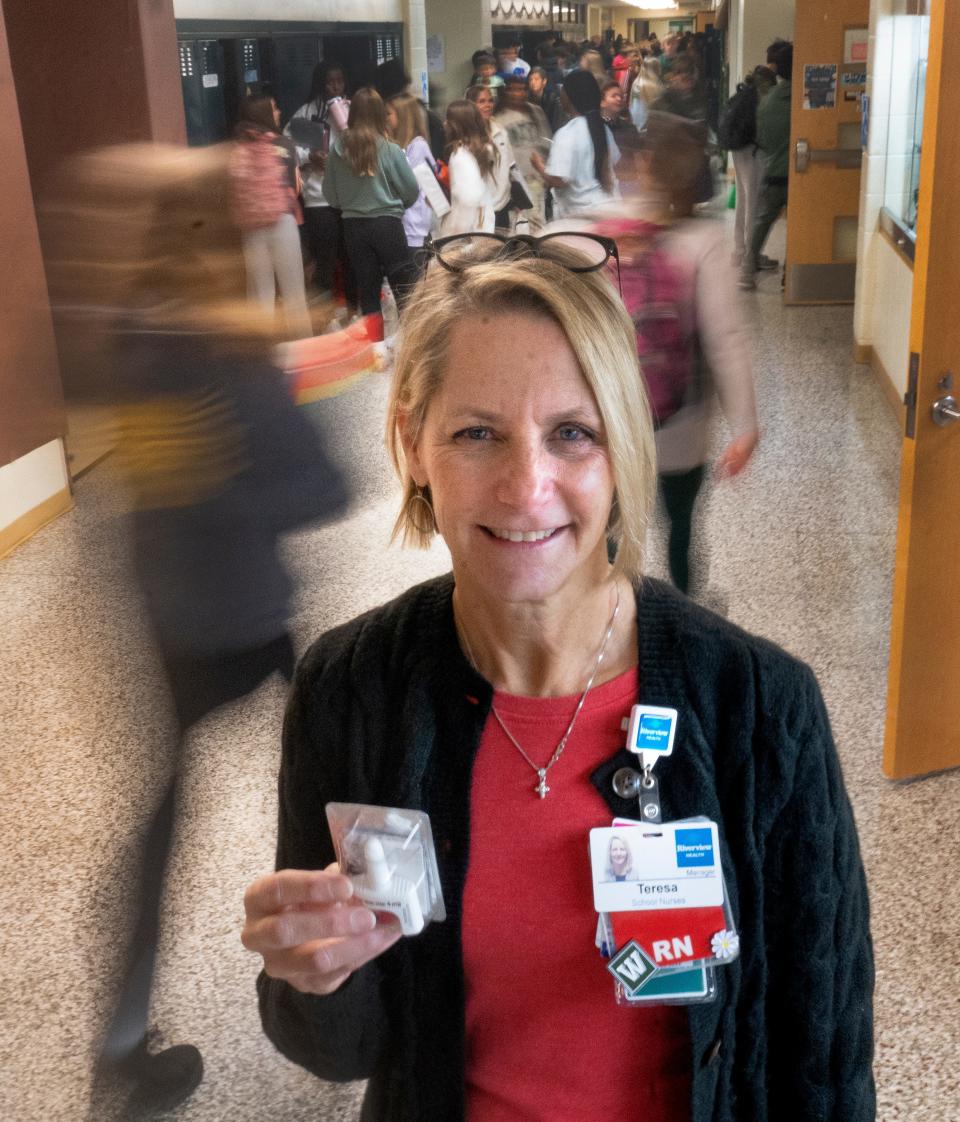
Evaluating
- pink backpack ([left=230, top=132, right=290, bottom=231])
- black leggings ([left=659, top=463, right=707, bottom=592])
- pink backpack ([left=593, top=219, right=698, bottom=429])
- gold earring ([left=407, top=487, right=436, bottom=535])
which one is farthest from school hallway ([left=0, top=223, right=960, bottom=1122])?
gold earring ([left=407, top=487, right=436, bottom=535])

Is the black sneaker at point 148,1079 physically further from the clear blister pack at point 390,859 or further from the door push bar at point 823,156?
the door push bar at point 823,156

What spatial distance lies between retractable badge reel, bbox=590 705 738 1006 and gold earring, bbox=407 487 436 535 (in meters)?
0.38

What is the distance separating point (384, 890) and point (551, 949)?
215 mm

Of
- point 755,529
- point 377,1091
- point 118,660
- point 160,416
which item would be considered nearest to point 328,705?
point 377,1091

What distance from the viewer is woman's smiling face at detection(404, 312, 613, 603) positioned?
104cm

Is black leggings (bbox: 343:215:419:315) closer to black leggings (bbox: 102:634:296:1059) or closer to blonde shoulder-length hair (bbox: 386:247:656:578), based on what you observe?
black leggings (bbox: 102:634:296:1059)

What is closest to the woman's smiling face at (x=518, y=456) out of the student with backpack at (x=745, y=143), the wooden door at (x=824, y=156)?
the student with backpack at (x=745, y=143)

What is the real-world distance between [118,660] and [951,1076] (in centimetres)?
283

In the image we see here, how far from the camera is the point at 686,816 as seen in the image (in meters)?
1.03

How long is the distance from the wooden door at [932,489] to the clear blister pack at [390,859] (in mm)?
2063

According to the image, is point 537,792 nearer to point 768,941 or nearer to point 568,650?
point 568,650

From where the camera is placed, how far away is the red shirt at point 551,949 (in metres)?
1.07

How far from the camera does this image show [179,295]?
6.59 feet

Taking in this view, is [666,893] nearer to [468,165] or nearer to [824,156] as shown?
[468,165]
